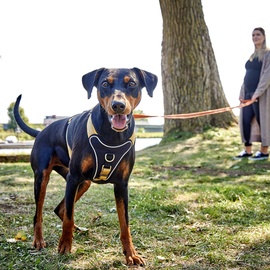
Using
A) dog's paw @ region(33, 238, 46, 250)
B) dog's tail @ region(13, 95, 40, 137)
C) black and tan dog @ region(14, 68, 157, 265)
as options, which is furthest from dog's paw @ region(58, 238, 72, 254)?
dog's tail @ region(13, 95, 40, 137)

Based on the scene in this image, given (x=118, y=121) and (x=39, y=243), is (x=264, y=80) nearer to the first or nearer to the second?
(x=118, y=121)

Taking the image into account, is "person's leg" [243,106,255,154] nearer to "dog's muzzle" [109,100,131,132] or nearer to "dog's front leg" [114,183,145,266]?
"dog's front leg" [114,183,145,266]

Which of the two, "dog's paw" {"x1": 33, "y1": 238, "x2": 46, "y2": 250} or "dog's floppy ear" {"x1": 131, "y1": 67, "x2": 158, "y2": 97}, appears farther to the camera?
"dog's paw" {"x1": 33, "y1": 238, "x2": 46, "y2": 250}

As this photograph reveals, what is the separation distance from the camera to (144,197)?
5.30 meters

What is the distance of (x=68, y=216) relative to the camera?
317 centimetres

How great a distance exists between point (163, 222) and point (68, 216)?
4.62 ft

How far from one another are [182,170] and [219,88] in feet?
13.6

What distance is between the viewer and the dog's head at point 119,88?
2844 mm

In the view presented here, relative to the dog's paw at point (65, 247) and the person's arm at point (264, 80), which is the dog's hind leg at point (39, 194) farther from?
the person's arm at point (264, 80)

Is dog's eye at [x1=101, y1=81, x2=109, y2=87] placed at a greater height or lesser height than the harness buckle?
greater

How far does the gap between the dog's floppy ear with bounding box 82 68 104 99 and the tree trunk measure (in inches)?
315

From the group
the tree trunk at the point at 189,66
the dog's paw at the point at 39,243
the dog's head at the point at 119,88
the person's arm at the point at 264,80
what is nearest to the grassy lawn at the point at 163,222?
the dog's paw at the point at 39,243

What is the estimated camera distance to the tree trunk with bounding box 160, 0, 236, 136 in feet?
36.1

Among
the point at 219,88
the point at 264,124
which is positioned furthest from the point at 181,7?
the point at 264,124
